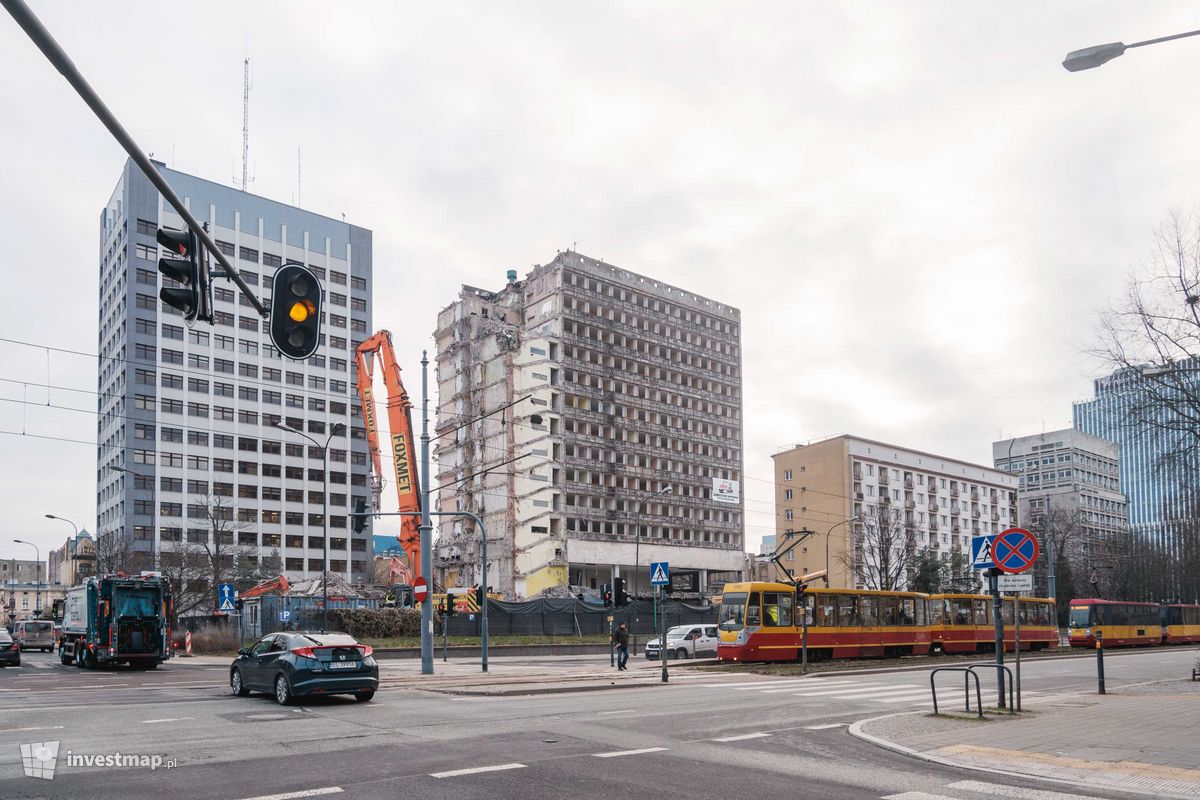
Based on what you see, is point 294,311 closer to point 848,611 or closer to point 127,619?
point 127,619

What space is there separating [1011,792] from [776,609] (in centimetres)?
2549

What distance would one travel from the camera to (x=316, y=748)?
12617 mm

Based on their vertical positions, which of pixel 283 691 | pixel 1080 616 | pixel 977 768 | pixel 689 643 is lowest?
pixel 1080 616

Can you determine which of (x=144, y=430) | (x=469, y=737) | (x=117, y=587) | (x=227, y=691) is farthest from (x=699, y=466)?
(x=469, y=737)

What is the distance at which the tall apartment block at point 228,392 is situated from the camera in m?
94.5

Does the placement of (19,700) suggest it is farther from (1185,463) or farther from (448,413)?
(448,413)

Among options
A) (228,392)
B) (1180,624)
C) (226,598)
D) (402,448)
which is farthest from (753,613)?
(228,392)

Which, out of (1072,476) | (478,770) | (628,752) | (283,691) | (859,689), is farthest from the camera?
(1072,476)

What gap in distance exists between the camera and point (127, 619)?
3294 cm

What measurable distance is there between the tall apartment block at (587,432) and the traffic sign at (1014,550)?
2811 inches

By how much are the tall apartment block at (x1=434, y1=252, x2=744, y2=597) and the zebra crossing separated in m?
61.6

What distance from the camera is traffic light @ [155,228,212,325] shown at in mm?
9906

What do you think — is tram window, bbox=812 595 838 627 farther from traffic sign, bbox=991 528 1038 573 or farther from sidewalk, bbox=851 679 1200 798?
traffic sign, bbox=991 528 1038 573

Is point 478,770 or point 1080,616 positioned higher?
point 478,770
